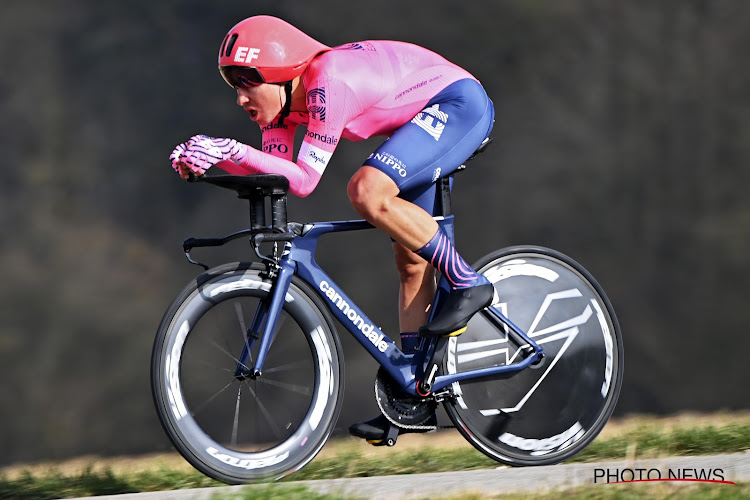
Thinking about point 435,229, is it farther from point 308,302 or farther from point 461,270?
point 308,302

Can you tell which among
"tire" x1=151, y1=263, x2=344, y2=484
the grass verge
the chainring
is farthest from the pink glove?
the grass verge

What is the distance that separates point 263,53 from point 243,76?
0.10m

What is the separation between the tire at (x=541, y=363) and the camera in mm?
3438

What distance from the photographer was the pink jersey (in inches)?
120

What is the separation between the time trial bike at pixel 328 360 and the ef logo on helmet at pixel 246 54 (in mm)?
369

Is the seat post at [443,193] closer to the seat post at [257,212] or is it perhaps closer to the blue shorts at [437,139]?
the blue shorts at [437,139]

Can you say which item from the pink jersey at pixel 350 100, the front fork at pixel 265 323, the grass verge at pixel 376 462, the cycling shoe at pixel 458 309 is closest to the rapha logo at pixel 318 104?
the pink jersey at pixel 350 100

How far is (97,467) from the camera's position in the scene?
4.02 metres

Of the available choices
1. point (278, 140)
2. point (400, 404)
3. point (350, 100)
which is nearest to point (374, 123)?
point (350, 100)

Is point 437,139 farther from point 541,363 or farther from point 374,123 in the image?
point 541,363

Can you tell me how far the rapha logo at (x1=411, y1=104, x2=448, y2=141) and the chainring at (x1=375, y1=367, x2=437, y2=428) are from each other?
0.77 metres

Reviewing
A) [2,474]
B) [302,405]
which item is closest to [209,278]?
[302,405]

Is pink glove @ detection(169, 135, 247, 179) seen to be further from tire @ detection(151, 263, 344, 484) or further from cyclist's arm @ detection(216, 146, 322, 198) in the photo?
tire @ detection(151, 263, 344, 484)

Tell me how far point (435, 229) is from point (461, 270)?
6.2 inches
